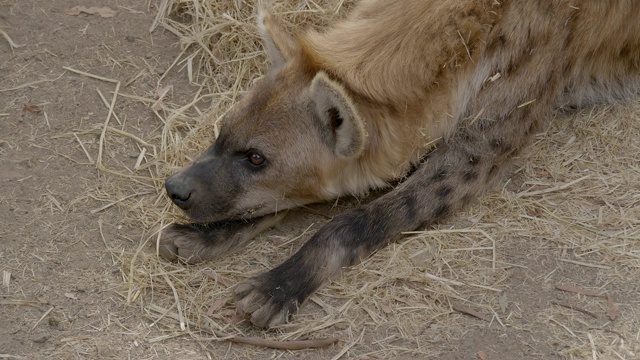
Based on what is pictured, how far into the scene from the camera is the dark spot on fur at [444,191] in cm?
370

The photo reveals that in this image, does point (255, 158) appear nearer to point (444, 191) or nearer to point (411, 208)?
point (411, 208)

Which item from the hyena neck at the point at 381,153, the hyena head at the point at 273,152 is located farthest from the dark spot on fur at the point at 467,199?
the hyena head at the point at 273,152

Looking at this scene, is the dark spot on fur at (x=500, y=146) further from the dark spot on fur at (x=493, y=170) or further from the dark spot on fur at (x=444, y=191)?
the dark spot on fur at (x=444, y=191)

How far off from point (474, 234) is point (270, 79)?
3.31 feet

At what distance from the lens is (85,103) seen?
428 centimetres

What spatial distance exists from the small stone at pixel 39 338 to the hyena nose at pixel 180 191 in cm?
72

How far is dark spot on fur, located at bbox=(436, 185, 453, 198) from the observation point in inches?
145

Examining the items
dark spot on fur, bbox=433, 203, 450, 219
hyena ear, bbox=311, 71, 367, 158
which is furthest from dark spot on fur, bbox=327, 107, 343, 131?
dark spot on fur, bbox=433, 203, 450, 219

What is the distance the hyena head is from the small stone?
721mm

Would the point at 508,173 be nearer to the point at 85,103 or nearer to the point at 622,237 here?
the point at 622,237

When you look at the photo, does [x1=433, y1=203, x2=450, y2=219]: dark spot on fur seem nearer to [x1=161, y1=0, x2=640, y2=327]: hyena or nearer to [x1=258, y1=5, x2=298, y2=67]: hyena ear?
[x1=161, y1=0, x2=640, y2=327]: hyena

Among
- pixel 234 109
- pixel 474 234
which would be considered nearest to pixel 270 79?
pixel 234 109

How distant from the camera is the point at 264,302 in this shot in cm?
328

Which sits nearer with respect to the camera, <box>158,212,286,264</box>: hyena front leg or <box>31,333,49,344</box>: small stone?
<box>31,333,49,344</box>: small stone
